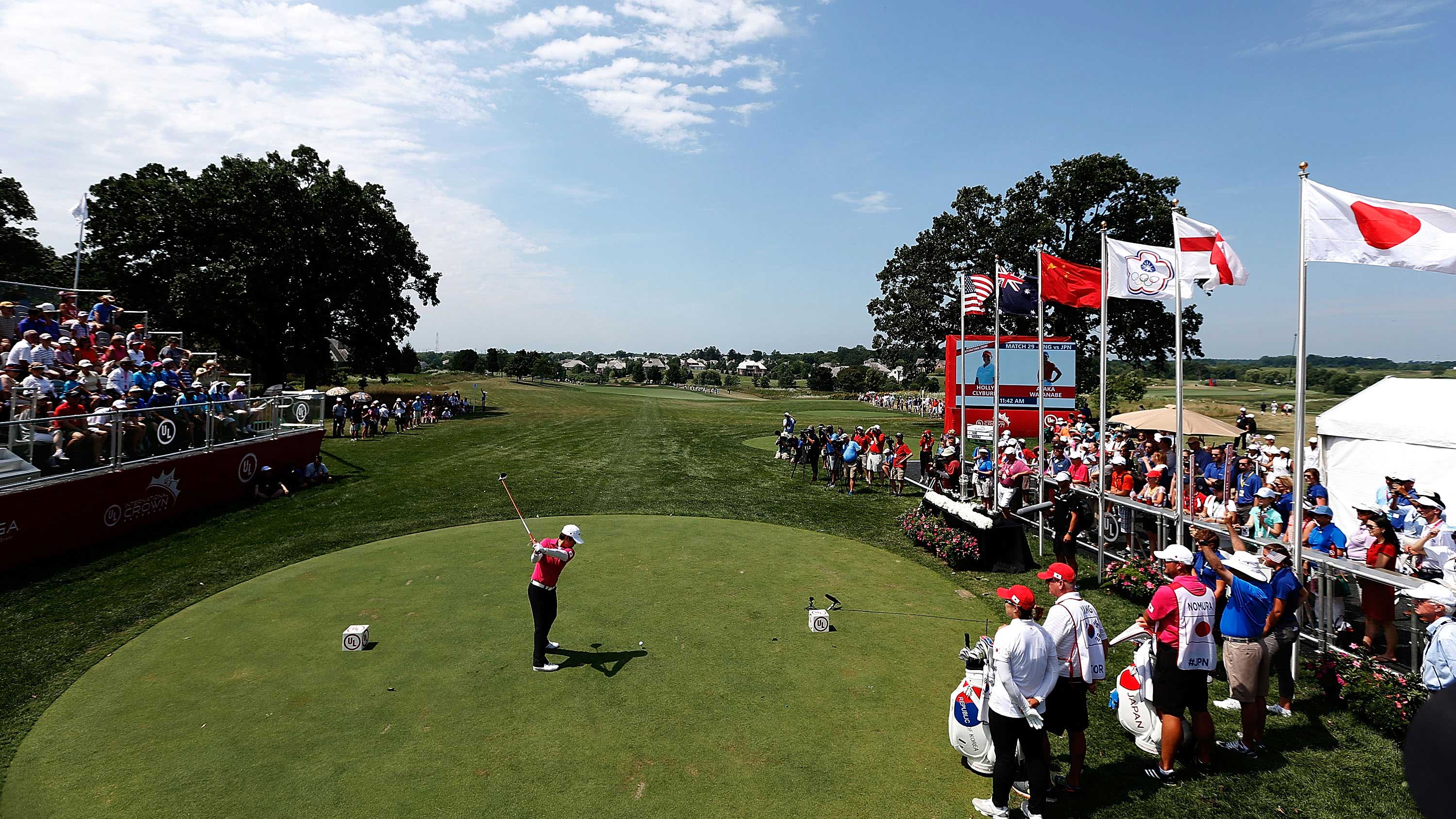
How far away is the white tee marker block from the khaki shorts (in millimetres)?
10887

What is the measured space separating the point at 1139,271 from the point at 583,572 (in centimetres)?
1309

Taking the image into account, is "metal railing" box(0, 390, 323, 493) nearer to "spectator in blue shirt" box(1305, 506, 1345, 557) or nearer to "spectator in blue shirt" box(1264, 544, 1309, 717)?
"spectator in blue shirt" box(1264, 544, 1309, 717)

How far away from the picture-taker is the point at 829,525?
59.7ft

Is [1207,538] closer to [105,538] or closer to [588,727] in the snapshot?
[588,727]

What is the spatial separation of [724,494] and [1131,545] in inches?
474

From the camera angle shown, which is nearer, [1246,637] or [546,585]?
[1246,637]

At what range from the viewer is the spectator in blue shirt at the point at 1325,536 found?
1007cm

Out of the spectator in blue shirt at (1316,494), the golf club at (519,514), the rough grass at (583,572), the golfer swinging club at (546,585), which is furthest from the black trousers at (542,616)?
the spectator in blue shirt at (1316,494)

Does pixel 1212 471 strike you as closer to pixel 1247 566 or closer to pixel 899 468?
pixel 899 468

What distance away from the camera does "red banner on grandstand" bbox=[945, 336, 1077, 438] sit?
25750mm

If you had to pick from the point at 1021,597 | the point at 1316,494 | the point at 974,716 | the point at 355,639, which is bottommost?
the point at 355,639

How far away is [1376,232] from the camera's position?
8898mm

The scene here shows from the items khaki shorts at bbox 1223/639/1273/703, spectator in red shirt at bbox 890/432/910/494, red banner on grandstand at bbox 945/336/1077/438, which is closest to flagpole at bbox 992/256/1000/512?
spectator in red shirt at bbox 890/432/910/494

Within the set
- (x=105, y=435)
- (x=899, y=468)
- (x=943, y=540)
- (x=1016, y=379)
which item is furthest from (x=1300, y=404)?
(x=105, y=435)
